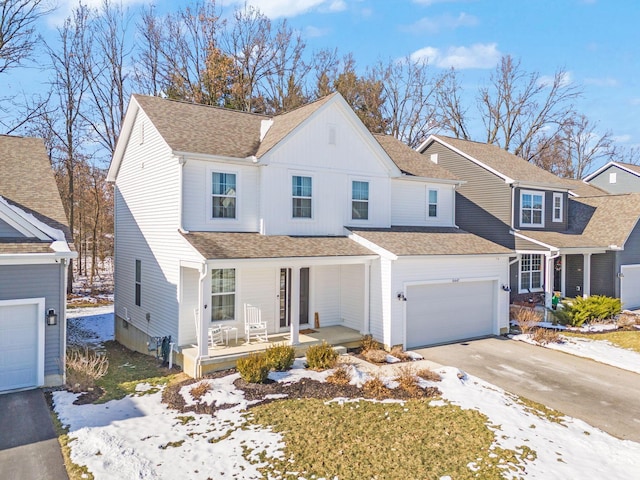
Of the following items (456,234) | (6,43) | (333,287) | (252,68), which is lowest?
(333,287)

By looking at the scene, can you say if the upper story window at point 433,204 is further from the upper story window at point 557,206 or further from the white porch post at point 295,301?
the upper story window at point 557,206

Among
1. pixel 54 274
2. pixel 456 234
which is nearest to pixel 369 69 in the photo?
pixel 456 234

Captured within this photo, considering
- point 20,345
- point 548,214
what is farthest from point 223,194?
point 548,214

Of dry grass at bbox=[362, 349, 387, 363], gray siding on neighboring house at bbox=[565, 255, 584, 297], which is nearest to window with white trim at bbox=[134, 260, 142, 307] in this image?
dry grass at bbox=[362, 349, 387, 363]

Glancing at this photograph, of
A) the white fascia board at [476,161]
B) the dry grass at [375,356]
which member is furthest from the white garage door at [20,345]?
the white fascia board at [476,161]

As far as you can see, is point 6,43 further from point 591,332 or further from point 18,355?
point 591,332

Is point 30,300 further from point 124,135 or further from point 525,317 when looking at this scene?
point 525,317
